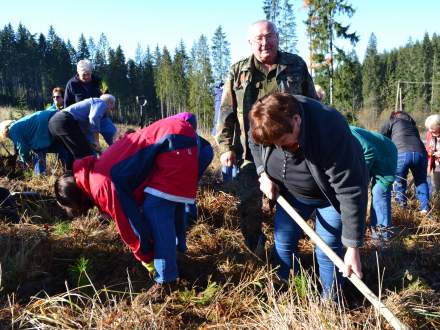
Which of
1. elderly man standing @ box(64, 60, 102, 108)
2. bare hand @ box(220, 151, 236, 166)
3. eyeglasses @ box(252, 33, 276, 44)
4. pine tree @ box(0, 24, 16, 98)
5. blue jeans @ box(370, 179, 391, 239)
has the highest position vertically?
pine tree @ box(0, 24, 16, 98)

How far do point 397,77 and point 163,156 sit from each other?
68.0 meters

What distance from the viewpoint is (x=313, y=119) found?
2.11 metres

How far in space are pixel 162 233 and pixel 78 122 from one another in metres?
2.99

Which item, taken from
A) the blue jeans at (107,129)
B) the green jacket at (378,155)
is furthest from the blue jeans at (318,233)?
the blue jeans at (107,129)

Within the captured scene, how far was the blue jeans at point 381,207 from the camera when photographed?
3.99 m

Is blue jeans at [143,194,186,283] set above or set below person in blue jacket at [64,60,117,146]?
below

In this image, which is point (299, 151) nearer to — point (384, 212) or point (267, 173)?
point (267, 173)

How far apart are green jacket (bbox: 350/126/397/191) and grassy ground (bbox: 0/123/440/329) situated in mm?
679

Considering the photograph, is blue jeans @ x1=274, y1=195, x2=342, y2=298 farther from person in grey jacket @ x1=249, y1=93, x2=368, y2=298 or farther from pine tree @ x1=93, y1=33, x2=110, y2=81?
pine tree @ x1=93, y1=33, x2=110, y2=81

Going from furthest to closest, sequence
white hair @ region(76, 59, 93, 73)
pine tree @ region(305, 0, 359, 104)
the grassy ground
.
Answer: pine tree @ region(305, 0, 359, 104)
white hair @ region(76, 59, 93, 73)
the grassy ground

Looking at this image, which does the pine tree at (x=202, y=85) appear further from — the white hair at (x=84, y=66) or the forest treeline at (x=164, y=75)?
the white hair at (x=84, y=66)

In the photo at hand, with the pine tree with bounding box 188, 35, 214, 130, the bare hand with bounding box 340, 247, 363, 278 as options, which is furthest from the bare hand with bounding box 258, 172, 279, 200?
the pine tree with bounding box 188, 35, 214, 130

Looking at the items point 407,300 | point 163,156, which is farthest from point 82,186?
point 407,300

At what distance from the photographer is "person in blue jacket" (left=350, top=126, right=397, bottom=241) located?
146 inches
